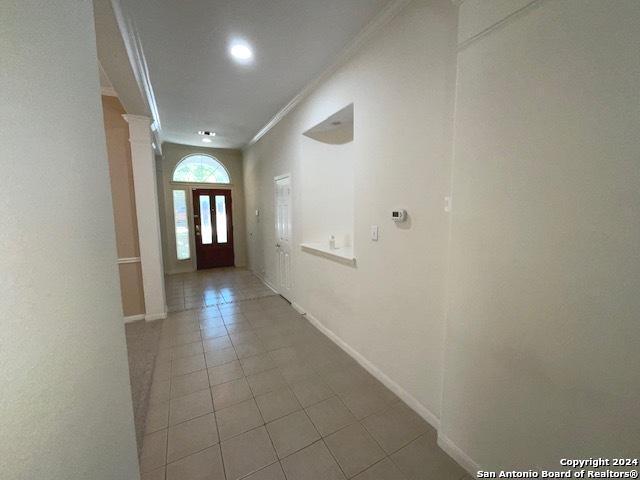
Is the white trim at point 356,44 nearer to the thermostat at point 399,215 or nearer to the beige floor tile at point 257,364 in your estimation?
the thermostat at point 399,215

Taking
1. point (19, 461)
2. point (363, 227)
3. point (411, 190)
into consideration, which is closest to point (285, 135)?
point (363, 227)

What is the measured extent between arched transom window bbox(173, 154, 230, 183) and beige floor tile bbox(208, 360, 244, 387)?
490 centimetres

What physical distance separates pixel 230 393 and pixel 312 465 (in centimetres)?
88

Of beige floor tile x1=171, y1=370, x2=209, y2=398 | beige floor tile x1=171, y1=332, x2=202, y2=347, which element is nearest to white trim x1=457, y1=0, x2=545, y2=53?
beige floor tile x1=171, y1=370, x2=209, y2=398

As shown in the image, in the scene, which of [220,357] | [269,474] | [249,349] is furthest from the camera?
[249,349]

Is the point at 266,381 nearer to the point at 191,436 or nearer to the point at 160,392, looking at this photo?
the point at 191,436

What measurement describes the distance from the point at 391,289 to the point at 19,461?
6.18 feet

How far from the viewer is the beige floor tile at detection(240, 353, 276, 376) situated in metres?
2.31

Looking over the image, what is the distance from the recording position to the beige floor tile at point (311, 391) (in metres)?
1.95

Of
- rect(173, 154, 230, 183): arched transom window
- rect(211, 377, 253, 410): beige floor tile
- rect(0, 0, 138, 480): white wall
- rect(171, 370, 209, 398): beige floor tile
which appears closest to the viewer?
rect(0, 0, 138, 480): white wall

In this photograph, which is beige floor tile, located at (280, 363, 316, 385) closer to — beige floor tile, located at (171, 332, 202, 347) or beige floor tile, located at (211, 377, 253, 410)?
beige floor tile, located at (211, 377, 253, 410)

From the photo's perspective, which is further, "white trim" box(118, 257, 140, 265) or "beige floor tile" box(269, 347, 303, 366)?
"white trim" box(118, 257, 140, 265)

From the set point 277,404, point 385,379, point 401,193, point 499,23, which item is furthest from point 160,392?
point 499,23

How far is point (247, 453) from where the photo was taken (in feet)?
5.01
